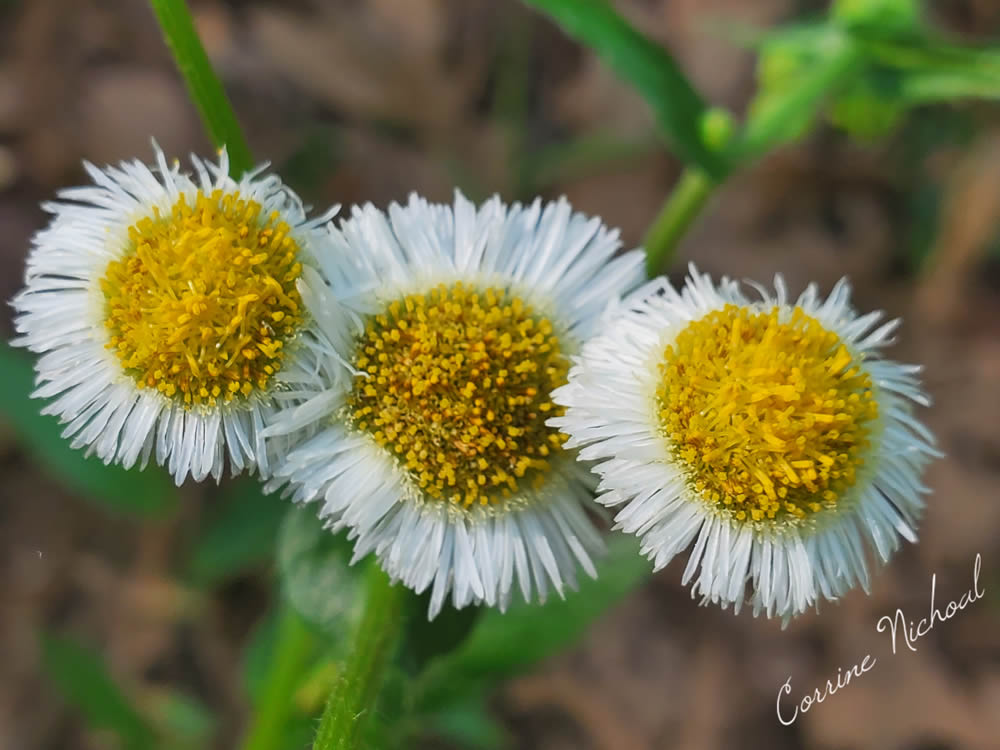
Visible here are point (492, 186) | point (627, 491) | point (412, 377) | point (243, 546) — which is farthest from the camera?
point (492, 186)

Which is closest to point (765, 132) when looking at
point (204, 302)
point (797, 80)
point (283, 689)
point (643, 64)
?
point (797, 80)

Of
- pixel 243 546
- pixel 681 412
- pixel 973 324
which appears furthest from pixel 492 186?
pixel 681 412

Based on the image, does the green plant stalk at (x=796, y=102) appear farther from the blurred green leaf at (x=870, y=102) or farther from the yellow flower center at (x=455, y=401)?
the yellow flower center at (x=455, y=401)

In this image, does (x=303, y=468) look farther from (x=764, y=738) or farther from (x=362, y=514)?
(x=764, y=738)

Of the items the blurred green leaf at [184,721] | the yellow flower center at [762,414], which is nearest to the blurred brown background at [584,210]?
the blurred green leaf at [184,721]

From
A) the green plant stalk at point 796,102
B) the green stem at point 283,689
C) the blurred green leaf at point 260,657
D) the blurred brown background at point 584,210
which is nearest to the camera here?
the green stem at point 283,689

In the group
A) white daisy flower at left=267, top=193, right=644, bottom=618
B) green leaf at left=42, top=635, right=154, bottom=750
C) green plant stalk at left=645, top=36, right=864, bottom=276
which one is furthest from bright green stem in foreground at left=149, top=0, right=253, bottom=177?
green leaf at left=42, top=635, right=154, bottom=750
